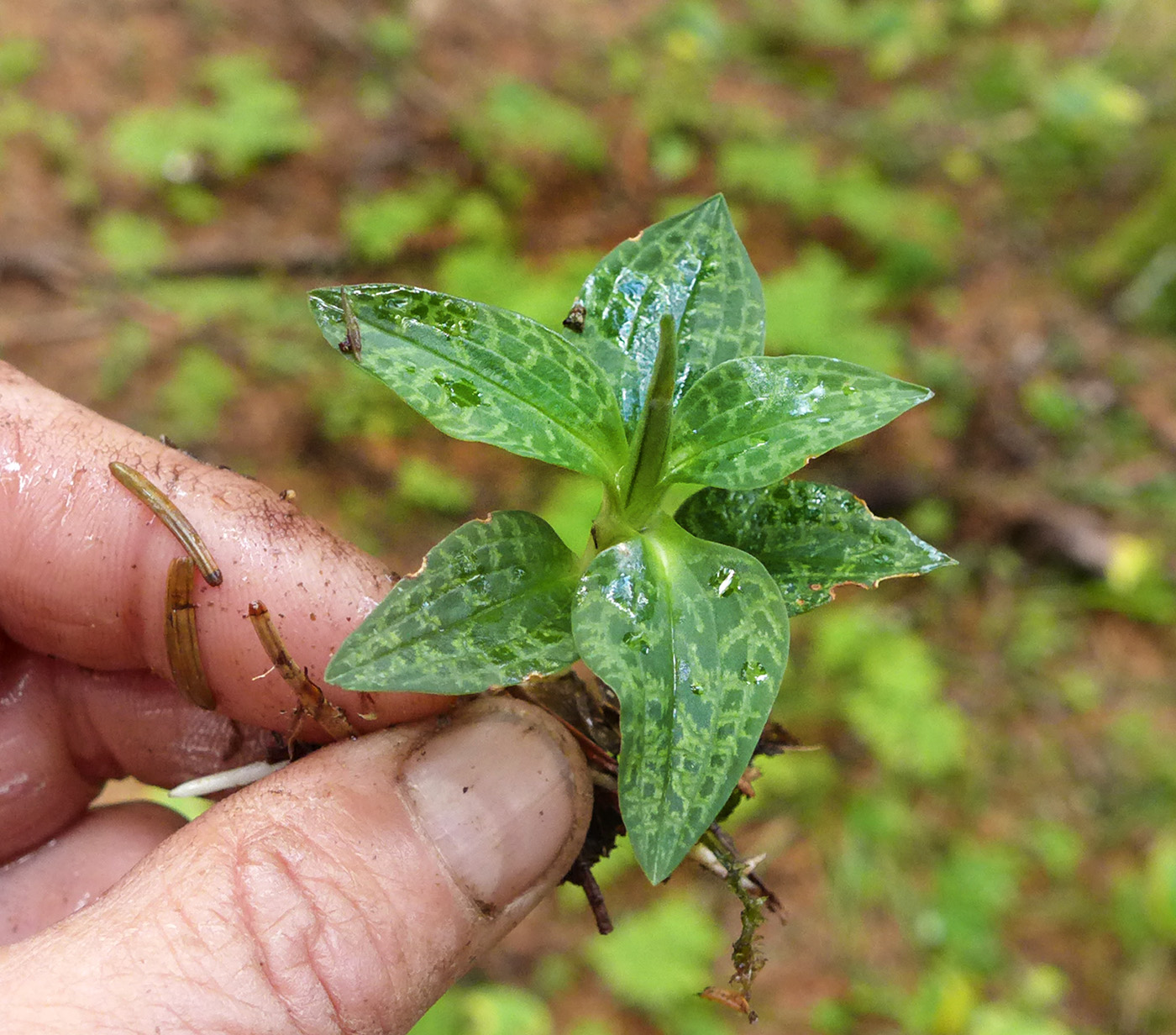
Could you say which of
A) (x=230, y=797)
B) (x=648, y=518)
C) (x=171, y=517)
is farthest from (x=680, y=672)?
(x=171, y=517)

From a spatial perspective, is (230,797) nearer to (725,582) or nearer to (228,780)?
(228,780)

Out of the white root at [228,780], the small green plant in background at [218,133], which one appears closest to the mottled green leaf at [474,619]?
the white root at [228,780]

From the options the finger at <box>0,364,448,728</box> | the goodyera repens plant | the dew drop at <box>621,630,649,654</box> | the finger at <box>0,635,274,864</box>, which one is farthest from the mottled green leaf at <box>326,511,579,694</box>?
the finger at <box>0,635,274,864</box>

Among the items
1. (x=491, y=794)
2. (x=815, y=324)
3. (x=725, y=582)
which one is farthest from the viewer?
(x=815, y=324)

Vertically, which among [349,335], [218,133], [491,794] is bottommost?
[491,794]

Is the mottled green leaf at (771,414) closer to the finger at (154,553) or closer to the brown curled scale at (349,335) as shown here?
the brown curled scale at (349,335)

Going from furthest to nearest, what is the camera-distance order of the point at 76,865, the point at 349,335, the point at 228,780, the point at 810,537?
the point at 76,865 → the point at 228,780 → the point at 810,537 → the point at 349,335
